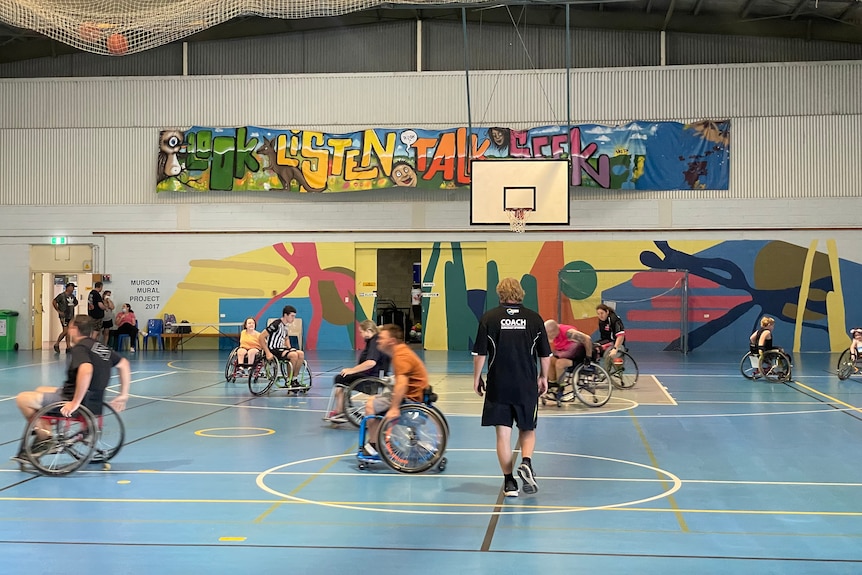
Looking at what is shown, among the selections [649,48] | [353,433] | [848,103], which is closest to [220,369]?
[353,433]

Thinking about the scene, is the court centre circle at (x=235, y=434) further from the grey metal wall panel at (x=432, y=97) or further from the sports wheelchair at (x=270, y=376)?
the grey metal wall panel at (x=432, y=97)

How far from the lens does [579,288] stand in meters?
24.4

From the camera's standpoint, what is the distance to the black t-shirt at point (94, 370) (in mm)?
7504

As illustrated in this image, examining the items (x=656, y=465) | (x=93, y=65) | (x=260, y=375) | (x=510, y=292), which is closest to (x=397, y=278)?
(x=93, y=65)

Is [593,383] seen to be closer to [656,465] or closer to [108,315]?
[656,465]

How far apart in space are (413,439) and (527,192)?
12.4 metres

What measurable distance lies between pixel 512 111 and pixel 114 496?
19.7 m

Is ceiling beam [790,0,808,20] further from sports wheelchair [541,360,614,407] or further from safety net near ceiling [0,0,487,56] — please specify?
sports wheelchair [541,360,614,407]

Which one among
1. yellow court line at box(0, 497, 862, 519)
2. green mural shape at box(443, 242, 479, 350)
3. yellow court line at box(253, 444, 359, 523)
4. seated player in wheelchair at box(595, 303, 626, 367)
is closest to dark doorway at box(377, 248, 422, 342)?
green mural shape at box(443, 242, 479, 350)

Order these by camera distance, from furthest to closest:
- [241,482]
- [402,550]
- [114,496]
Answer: [241,482] < [114,496] < [402,550]

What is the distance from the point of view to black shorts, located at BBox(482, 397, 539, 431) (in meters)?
6.68

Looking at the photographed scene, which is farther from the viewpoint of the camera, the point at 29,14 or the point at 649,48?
the point at 649,48

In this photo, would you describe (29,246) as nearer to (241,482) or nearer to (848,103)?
(241,482)

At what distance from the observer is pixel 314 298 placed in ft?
82.3
